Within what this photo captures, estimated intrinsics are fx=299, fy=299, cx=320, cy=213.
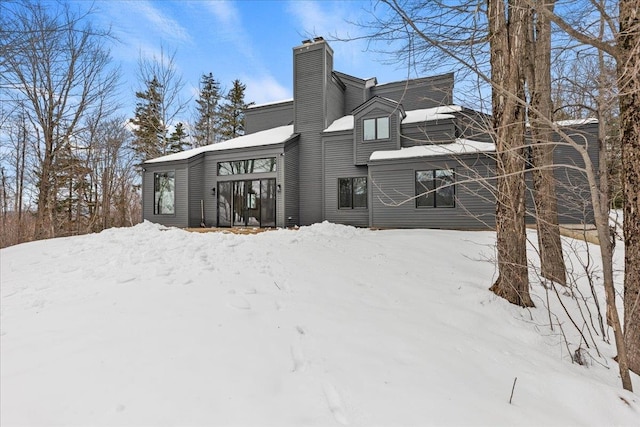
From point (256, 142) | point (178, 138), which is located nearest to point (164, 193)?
point (256, 142)

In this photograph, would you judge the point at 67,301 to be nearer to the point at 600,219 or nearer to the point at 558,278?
the point at 600,219

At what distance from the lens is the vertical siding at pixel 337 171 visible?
1215cm

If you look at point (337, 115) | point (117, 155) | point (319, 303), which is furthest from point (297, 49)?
point (319, 303)

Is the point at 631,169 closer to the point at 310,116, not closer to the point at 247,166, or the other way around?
the point at 310,116

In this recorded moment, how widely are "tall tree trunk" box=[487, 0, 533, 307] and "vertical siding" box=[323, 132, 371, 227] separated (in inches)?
318

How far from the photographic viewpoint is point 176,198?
13.4 m

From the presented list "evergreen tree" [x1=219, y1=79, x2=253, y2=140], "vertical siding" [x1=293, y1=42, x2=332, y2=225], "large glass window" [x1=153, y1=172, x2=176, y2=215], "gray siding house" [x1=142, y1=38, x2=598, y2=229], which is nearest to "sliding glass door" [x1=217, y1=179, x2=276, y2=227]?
"gray siding house" [x1=142, y1=38, x2=598, y2=229]

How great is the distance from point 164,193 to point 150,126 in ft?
33.1

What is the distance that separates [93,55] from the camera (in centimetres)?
1220

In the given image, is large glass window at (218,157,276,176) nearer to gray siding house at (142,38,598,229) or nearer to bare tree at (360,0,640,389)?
gray siding house at (142,38,598,229)

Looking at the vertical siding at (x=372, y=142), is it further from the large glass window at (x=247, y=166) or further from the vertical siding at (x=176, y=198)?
the vertical siding at (x=176, y=198)

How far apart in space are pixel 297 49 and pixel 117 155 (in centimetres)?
1224

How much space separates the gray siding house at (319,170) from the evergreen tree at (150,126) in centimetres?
745

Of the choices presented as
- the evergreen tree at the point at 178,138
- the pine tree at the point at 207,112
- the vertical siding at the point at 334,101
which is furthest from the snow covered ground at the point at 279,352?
the pine tree at the point at 207,112
